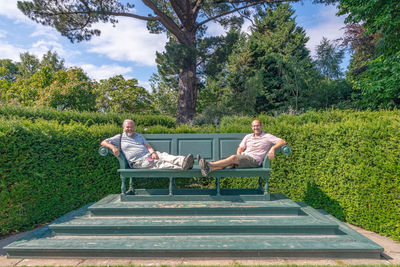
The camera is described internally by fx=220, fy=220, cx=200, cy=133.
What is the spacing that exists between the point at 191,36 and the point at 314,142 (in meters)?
9.14

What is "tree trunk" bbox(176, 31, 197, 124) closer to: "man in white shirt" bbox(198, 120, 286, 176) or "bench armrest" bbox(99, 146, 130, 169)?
"man in white shirt" bbox(198, 120, 286, 176)

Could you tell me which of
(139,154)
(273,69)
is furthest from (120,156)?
(273,69)

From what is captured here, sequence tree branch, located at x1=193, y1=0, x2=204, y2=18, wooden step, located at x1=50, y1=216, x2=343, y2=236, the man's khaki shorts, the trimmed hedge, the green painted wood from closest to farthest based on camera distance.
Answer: wooden step, located at x1=50, y1=216, x2=343, y2=236 < the green painted wood < the man's khaki shorts < the trimmed hedge < tree branch, located at x1=193, y1=0, x2=204, y2=18

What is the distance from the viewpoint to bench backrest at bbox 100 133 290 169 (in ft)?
14.5

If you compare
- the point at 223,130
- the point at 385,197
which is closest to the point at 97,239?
the point at 223,130

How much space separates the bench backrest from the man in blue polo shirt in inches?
21.6

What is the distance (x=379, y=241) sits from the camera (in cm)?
304

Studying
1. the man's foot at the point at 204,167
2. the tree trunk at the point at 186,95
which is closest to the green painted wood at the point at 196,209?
the man's foot at the point at 204,167

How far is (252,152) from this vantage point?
3.84 m

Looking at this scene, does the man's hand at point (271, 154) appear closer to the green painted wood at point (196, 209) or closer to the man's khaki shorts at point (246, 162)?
→ the man's khaki shorts at point (246, 162)

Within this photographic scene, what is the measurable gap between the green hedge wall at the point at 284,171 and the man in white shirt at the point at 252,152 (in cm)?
97

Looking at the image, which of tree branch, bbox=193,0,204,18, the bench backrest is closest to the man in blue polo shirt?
the bench backrest

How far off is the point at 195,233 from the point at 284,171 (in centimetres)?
260

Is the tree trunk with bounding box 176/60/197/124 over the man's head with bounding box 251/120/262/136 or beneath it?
over
